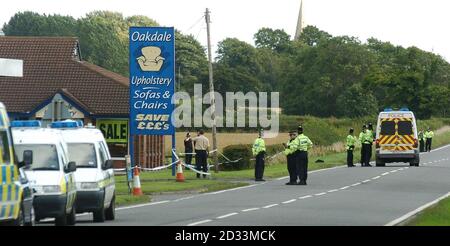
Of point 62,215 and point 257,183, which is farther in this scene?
point 257,183

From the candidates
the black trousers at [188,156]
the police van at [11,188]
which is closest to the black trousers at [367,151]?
the black trousers at [188,156]

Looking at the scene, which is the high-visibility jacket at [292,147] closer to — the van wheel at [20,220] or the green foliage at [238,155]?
the green foliage at [238,155]

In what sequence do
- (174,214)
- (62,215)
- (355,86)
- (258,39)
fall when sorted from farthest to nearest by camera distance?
(258,39), (355,86), (174,214), (62,215)

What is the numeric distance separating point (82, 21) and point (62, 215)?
12305 centimetres

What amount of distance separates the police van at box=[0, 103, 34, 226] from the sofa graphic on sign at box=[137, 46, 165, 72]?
27.2 m

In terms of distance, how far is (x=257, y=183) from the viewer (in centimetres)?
4225

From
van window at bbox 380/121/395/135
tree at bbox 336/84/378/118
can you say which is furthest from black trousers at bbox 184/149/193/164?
tree at bbox 336/84/378/118

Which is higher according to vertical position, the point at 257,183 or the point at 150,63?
the point at 150,63

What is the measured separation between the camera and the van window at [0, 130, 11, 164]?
58.5 feet

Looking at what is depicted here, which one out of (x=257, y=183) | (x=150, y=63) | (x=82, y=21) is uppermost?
(x=82, y=21)

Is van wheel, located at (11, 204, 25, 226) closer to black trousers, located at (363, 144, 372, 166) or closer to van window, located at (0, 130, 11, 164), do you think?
van window, located at (0, 130, 11, 164)

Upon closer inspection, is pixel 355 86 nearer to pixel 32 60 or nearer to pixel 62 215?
pixel 32 60

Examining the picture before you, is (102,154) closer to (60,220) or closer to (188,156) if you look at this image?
→ (60,220)

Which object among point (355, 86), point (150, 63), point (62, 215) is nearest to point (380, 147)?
point (150, 63)
